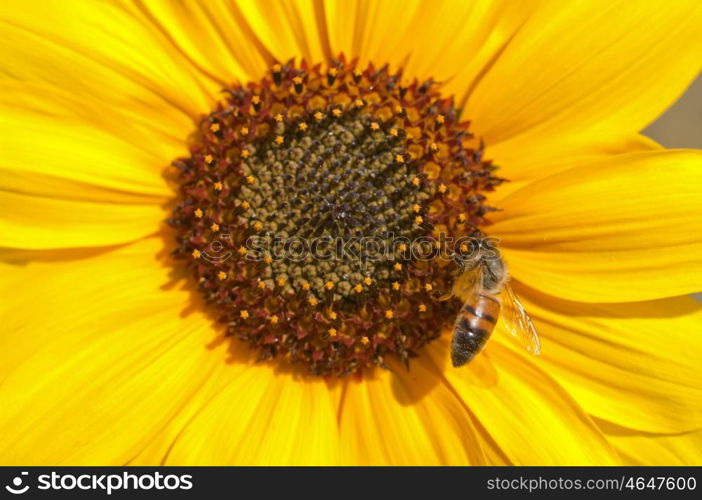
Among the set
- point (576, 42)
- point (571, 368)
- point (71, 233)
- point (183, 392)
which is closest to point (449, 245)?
point (571, 368)

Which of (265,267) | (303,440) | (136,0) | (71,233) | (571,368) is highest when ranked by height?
(136,0)

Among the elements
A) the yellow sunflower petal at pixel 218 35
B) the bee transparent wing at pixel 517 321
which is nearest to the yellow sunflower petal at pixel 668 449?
the bee transparent wing at pixel 517 321

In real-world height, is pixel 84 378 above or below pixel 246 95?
below

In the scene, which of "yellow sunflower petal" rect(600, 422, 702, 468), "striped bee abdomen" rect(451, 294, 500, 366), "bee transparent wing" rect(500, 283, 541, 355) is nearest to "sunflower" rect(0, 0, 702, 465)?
"yellow sunflower petal" rect(600, 422, 702, 468)

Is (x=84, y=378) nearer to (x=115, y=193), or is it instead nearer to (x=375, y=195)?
(x=115, y=193)

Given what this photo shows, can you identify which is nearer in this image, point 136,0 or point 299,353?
point 136,0

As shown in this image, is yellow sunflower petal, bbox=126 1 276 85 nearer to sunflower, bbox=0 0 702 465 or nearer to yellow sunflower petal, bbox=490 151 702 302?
sunflower, bbox=0 0 702 465

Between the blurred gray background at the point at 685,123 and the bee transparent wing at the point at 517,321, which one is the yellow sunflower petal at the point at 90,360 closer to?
the bee transparent wing at the point at 517,321
